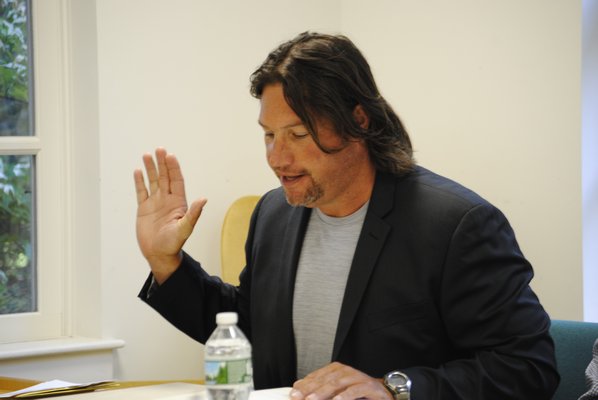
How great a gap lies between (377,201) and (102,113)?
1570 mm

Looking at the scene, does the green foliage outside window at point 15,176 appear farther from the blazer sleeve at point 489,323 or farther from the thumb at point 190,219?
the blazer sleeve at point 489,323

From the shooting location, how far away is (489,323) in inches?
65.7

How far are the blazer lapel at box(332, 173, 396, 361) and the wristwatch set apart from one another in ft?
0.86

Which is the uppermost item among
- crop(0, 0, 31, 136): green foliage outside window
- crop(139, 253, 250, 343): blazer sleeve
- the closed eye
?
crop(0, 0, 31, 136): green foliage outside window

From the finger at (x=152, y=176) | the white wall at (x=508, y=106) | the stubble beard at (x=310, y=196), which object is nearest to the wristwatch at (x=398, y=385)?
the stubble beard at (x=310, y=196)

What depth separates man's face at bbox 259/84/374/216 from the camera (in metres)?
1.88

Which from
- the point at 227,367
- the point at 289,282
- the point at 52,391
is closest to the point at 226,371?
the point at 227,367

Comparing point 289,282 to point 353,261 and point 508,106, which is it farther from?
point 508,106

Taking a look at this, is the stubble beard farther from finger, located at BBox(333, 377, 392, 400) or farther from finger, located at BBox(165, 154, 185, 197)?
finger, located at BBox(333, 377, 392, 400)

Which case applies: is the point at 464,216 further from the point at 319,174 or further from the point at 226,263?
the point at 226,263

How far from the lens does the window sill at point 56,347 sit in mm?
A: 2887

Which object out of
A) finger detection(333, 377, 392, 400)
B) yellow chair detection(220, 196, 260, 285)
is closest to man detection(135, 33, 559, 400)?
finger detection(333, 377, 392, 400)

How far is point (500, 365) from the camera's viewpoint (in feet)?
5.29

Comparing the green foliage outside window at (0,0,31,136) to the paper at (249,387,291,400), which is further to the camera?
the green foliage outside window at (0,0,31,136)
